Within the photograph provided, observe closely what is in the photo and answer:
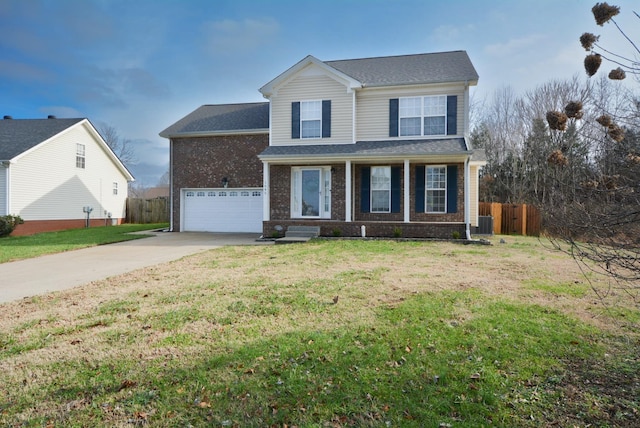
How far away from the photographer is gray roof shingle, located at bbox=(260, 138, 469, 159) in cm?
1360

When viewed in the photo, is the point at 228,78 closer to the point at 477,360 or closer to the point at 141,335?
the point at 141,335

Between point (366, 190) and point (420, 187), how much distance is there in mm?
2173

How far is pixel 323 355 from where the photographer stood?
3600 millimetres

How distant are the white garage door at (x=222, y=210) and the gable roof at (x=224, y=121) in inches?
112

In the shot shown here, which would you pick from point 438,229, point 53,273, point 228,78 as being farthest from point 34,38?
point 438,229

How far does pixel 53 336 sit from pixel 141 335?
40.6 inches

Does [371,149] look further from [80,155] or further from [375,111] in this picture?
[80,155]

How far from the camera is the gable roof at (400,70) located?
14.4 meters

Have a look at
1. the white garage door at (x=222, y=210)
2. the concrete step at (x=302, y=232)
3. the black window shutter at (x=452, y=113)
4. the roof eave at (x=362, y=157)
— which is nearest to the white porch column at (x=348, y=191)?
the roof eave at (x=362, y=157)

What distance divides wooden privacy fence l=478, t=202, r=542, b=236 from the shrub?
22.6m

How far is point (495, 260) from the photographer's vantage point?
928cm

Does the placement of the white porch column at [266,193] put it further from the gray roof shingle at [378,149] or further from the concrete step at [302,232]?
the concrete step at [302,232]

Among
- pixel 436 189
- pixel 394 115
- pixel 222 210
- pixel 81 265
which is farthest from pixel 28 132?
pixel 436 189


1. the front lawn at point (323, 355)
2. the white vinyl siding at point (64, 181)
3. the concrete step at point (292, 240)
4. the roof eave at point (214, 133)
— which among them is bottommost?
the front lawn at point (323, 355)
